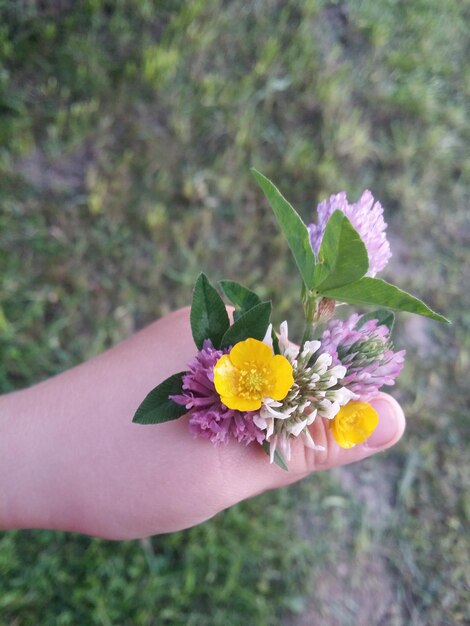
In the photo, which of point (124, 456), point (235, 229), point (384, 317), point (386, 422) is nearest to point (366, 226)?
point (384, 317)

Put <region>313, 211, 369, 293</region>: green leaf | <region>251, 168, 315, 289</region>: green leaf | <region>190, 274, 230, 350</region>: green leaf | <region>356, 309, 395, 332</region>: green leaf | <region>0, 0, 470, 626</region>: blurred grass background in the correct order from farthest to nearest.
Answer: <region>0, 0, 470, 626</region>: blurred grass background < <region>356, 309, 395, 332</region>: green leaf < <region>190, 274, 230, 350</region>: green leaf < <region>251, 168, 315, 289</region>: green leaf < <region>313, 211, 369, 293</region>: green leaf

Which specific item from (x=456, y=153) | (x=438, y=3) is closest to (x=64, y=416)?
(x=456, y=153)

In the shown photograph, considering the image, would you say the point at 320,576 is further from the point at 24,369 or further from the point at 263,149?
the point at 263,149

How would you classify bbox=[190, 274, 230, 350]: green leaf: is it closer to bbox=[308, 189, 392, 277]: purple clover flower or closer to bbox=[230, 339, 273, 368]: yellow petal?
bbox=[230, 339, 273, 368]: yellow petal

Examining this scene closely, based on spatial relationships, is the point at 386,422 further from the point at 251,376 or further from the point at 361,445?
the point at 251,376

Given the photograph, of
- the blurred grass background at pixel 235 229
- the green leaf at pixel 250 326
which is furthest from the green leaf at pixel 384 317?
the blurred grass background at pixel 235 229

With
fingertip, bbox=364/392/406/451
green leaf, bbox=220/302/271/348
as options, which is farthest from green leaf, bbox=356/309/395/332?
green leaf, bbox=220/302/271/348

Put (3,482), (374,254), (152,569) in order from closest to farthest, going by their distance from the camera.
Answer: (374,254) < (3,482) < (152,569)
